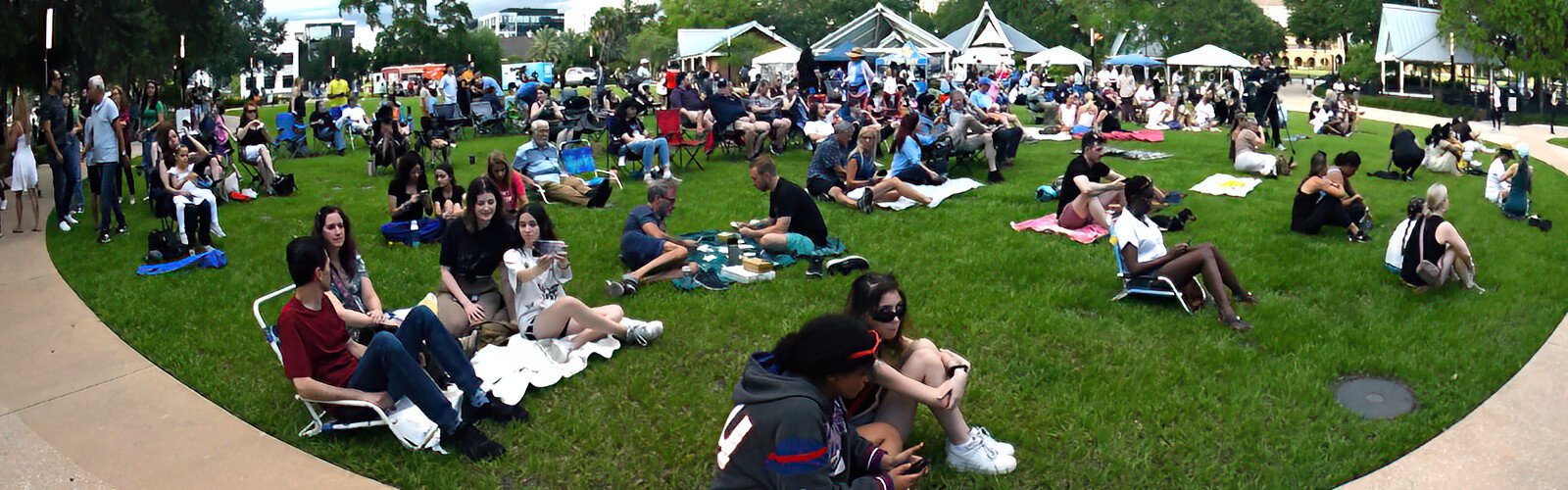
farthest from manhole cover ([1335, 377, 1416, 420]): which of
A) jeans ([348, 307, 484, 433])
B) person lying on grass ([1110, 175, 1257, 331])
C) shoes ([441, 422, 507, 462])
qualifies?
jeans ([348, 307, 484, 433])

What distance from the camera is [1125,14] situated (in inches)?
2386

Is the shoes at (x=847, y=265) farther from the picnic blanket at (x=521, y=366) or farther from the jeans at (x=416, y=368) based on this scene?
the jeans at (x=416, y=368)

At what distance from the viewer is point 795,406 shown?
11.4 ft

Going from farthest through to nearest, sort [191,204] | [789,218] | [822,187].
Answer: [822,187] < [191,204] < [789,218]

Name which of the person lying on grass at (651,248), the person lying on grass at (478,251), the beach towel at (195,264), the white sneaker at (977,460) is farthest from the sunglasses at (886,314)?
the beach towel at (195,264)

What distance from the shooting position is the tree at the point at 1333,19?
55.1 m

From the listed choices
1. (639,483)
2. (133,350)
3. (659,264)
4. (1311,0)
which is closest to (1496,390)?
(639,483)

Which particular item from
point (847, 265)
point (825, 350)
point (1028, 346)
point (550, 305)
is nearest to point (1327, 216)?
point (847, 265)

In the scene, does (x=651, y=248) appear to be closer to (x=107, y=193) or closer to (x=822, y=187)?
(x=822, y=187)

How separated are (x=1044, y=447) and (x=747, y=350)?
6.78ft

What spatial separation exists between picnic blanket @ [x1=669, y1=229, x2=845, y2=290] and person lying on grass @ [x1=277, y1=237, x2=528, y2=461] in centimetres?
291

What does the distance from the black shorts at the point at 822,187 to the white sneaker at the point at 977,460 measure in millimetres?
7132

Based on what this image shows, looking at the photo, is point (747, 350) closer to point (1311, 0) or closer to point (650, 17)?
point (1311, 0)

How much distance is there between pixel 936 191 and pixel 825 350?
8972mm
